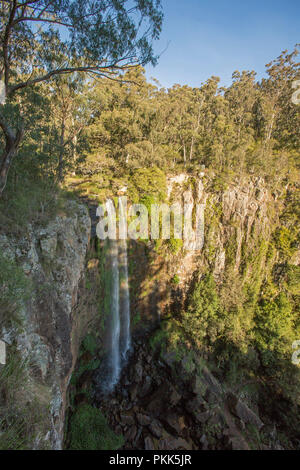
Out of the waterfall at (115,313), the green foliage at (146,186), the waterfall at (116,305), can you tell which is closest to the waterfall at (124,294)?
the waterfall at (116,305)

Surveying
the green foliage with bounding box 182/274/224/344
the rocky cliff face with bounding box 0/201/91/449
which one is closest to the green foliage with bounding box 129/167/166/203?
the rocky cliff face with bounding box 0/201/91/449

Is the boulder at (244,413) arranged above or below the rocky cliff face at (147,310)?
below

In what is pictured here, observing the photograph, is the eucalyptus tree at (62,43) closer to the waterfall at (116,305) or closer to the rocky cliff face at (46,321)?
the rocky cliff face at (46,321)

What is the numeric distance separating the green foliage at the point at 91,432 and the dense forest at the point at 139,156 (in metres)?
5.42

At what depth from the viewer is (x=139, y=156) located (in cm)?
1638

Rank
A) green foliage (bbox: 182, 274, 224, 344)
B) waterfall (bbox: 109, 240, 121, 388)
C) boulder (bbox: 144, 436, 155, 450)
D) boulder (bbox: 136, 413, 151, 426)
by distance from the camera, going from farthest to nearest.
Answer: green foliage (bbox: 182, 274, 224, 344)
waterfall (bbox: 109, 240, 121, 388)
boulder (bbox: 136, 413, 151, 426)
boulder (bbox: 144, 436, 155, 450)

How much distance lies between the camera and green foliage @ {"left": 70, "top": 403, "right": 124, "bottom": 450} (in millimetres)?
8508

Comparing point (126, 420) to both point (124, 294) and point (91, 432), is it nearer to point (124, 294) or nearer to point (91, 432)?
point (91, 432)

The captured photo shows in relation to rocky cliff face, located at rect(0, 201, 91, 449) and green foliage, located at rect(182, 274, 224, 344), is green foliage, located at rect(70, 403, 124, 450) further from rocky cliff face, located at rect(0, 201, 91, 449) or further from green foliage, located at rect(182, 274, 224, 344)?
green foliage, located at rect(182, 274, 224, 344)

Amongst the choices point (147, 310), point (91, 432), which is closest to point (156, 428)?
point (91, 432)

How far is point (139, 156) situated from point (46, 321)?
13938mm

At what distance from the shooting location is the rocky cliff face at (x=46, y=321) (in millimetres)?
4125

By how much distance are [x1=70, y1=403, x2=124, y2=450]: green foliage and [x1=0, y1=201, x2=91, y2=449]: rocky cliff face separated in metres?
4.21

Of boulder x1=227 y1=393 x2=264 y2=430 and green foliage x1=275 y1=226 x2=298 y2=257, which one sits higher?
green foliage x1=275 y1=226 x2=298 y2=257
